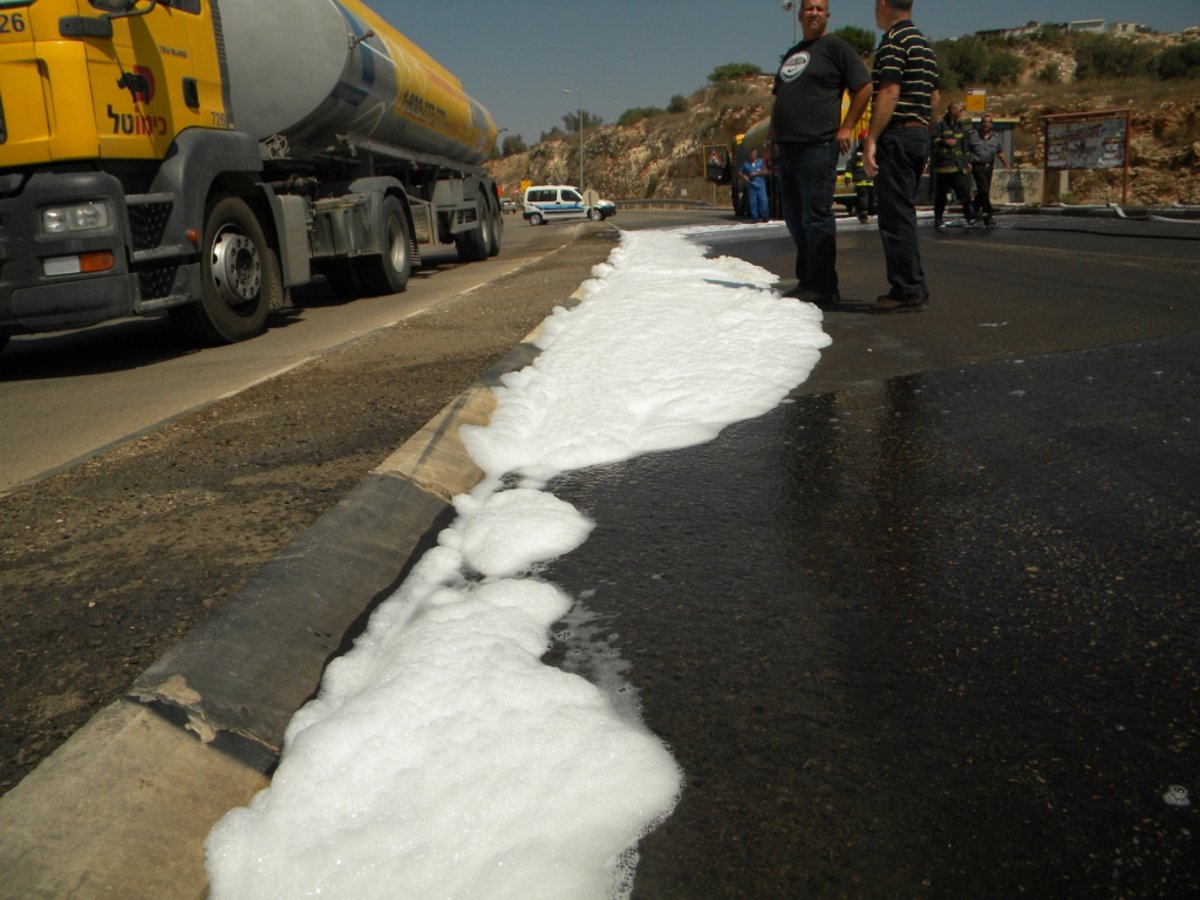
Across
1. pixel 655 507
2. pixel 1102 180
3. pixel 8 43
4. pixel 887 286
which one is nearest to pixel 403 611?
pixel 655 507

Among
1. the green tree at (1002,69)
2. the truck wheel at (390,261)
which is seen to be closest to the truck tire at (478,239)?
the truck wheel at (390,261)

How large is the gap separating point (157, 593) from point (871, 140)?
5.42 metres

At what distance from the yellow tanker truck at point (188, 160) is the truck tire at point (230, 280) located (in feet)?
0.05

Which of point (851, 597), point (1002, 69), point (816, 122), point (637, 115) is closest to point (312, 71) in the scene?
point (816, 122)

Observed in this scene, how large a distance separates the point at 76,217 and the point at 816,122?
15.9 feet

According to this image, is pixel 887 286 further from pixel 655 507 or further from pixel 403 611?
pixel 403 611

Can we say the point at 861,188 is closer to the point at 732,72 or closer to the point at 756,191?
the point at 756,191

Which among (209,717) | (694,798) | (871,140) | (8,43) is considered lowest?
(694,798)

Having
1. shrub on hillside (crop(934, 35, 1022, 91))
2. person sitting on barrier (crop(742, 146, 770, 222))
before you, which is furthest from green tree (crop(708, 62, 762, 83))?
person sitting on barrier (crop(742, 146, 770, 222))

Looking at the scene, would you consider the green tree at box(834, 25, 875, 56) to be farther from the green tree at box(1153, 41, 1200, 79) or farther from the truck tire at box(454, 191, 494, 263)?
the truck tire at box(454, 191, 494, 263)

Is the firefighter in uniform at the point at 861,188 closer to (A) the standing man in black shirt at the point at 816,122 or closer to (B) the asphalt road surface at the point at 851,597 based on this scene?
(A) the standing man in black shirt at the point at 816,122

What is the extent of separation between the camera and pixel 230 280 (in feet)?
25.8

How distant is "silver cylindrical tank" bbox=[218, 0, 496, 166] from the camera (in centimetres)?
949

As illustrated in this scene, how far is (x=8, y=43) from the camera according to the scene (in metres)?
6.24
